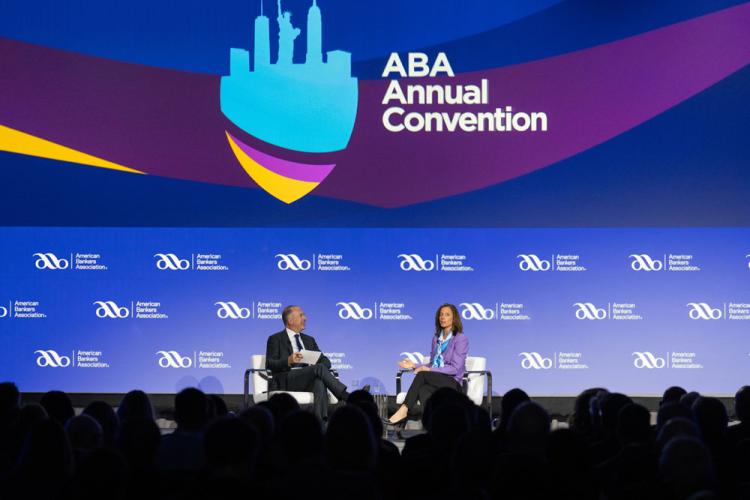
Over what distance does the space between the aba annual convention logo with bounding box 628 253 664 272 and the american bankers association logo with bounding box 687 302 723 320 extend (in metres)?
0.45

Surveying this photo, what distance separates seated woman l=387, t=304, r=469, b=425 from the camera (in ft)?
28.6

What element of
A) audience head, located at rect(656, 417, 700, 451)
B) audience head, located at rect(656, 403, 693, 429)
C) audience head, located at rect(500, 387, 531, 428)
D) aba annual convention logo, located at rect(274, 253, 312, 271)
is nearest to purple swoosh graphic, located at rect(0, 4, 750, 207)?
aba annual convention logo, located at rect(274, 253, 312, 271)

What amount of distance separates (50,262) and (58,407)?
490cm

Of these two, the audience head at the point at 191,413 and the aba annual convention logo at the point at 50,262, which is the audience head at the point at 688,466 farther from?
the aba annual convention logo at the point at 50,262

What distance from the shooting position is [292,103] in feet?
31.9

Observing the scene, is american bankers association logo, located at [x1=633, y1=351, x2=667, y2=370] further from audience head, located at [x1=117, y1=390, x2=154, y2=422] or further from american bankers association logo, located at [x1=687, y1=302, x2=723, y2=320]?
audience head, located at [x1=117, y1=390, x2=154, y2=422]

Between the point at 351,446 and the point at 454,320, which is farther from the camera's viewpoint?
the point at 454,320

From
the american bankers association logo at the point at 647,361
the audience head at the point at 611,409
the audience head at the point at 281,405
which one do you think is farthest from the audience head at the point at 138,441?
the american bankers association logo at the point at 647,361

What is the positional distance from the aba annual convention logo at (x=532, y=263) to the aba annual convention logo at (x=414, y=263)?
31.4 inches

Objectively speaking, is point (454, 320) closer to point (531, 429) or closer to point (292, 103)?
point (292, 103)

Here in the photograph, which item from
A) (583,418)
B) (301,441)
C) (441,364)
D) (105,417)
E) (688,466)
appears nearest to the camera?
(688,466)

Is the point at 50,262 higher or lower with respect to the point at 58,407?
higher

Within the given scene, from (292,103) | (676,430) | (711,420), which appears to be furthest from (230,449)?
(292,103)

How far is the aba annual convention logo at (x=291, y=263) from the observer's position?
9.76 meters
